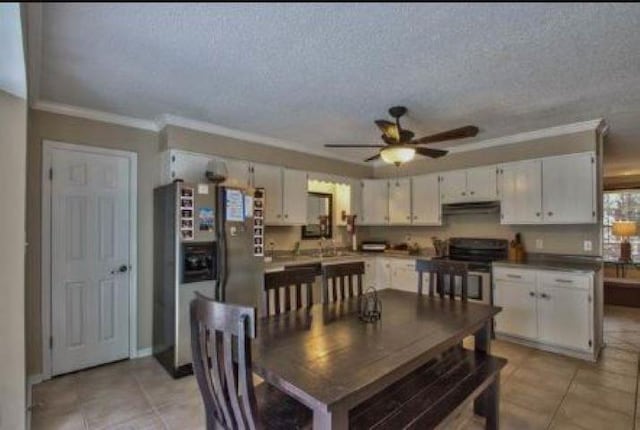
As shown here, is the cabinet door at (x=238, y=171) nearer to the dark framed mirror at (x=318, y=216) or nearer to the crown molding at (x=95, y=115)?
the crown molding at (x=95, y=115)

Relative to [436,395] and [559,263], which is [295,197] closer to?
[436,395]

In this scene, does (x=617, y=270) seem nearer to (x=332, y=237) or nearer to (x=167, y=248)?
(x=332, y=237)

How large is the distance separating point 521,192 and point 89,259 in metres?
4.74

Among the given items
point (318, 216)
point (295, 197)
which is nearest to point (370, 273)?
point (318, 216)

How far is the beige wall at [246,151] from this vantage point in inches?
134

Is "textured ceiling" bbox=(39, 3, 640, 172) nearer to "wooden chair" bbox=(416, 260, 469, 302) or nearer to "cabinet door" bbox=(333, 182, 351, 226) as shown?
"wooden chair" bbox=(416, 260, 469, 302)

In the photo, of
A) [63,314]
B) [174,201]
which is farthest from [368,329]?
[63,314]

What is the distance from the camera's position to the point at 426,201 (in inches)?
192

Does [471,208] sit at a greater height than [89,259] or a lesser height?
greater

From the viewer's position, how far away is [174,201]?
9.78 ft

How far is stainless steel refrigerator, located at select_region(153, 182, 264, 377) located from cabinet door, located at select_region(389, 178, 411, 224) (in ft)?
8.15

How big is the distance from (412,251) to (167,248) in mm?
3475

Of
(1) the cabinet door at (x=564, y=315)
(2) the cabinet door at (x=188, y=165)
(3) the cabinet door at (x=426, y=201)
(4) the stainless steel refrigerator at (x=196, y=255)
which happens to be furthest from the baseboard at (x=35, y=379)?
(1) the cabinet door at (x=564, y=315)

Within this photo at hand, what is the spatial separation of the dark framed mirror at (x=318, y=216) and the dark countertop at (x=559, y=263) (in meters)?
2.41
